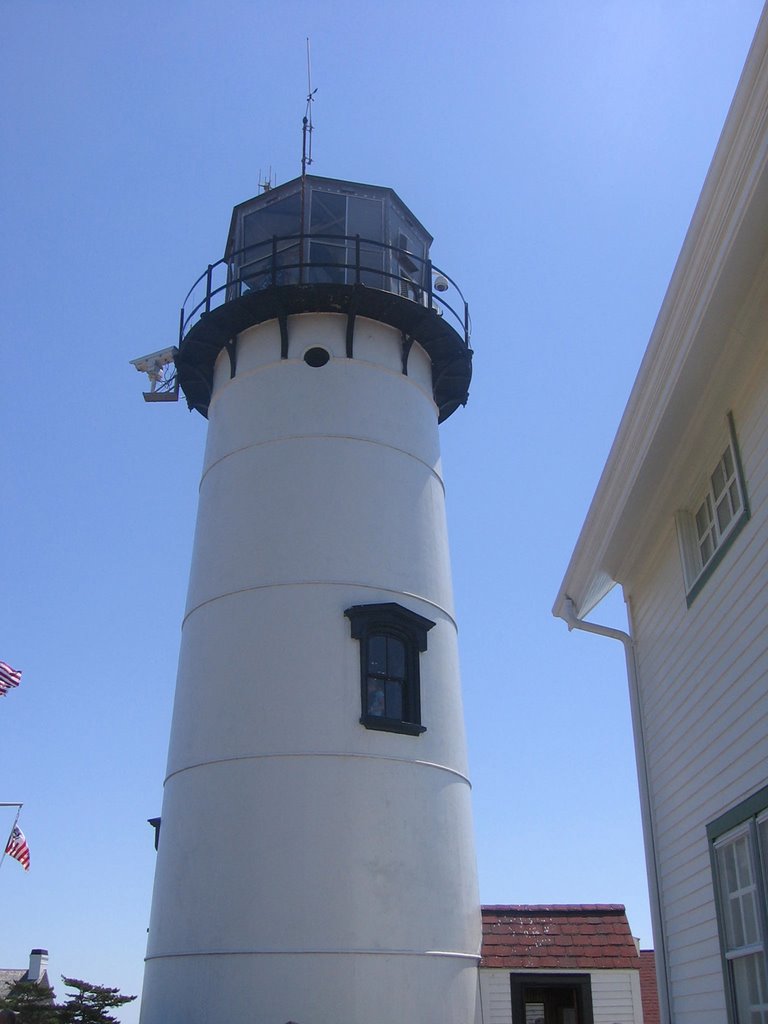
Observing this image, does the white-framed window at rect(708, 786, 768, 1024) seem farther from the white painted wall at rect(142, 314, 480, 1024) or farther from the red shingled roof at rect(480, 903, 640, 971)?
the red shingled roof at rect(480, 903, 640, 971)

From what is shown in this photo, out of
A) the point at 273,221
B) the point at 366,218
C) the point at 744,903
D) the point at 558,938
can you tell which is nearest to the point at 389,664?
the point at 558,938

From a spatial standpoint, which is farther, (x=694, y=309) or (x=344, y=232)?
(x=344, y=232)

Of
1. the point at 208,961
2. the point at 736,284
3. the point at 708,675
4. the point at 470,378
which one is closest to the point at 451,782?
the point at 208,961

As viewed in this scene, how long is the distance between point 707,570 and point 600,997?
676 cm

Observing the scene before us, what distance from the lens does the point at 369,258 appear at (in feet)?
51.4

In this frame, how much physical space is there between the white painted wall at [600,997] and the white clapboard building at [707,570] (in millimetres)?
3558

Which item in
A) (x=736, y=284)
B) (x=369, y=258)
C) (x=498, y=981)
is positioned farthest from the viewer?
(x=369, y=258)

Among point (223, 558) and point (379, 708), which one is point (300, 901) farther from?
point (223, 558)

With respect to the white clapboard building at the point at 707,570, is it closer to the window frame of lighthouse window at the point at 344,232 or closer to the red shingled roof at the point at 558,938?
the red shingled roof at the point at 558,938

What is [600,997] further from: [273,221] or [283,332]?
[273,221]

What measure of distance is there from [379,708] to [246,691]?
5.10 feet

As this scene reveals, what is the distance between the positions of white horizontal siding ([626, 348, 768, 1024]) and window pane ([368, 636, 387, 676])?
3.44 meters

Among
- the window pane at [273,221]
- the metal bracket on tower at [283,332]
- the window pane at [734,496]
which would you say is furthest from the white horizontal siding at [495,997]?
the window pane at [273,221]

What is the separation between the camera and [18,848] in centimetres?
2308
